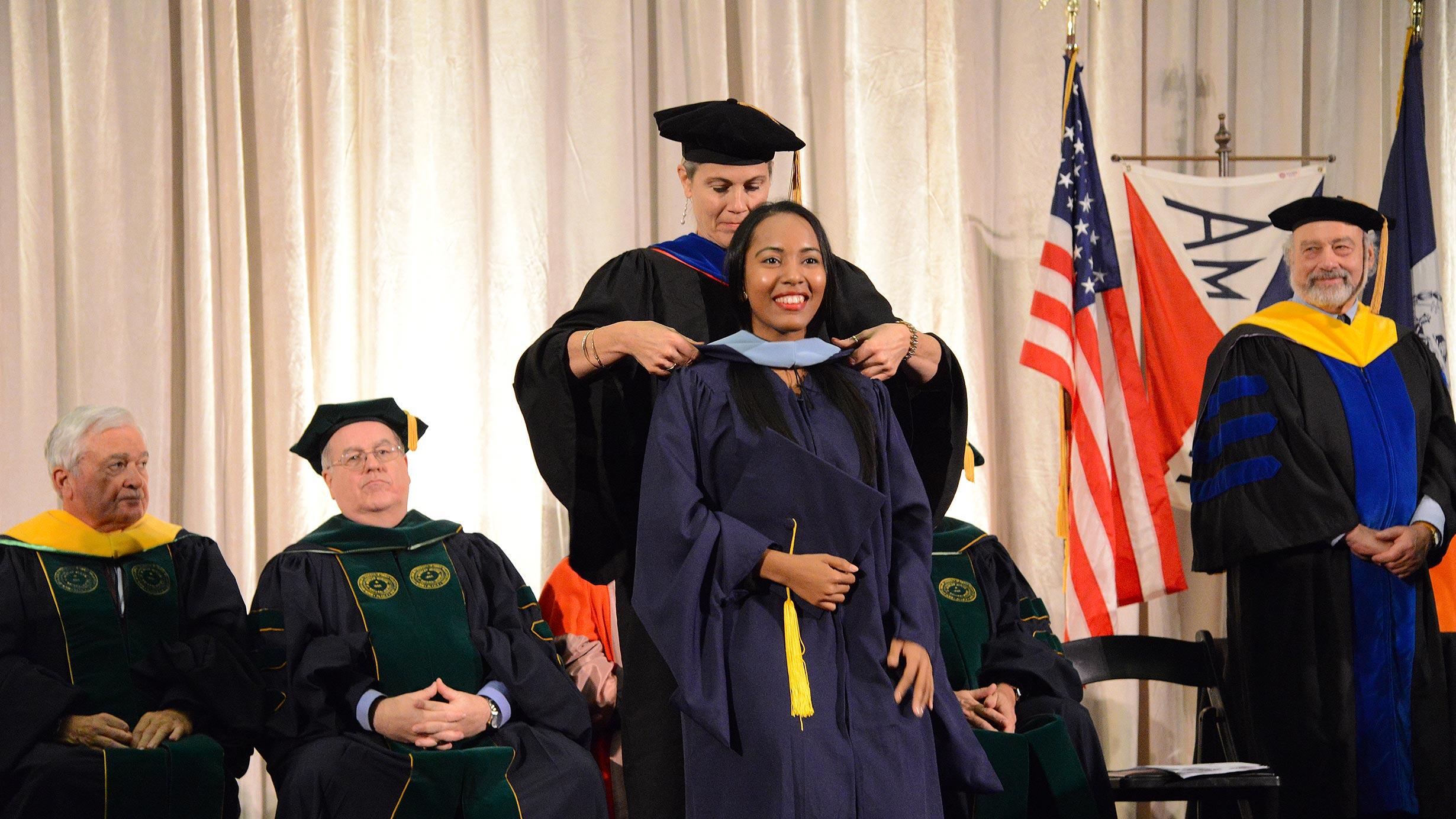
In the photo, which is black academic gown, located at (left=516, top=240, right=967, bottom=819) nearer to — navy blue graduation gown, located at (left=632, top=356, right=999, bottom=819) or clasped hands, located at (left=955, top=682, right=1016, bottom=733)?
navy blue graduation gown, located at (left=632, top=356, right=999, bottom=819)

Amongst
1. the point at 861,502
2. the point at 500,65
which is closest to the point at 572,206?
the point at 500,65

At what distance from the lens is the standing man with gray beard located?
13.3ft

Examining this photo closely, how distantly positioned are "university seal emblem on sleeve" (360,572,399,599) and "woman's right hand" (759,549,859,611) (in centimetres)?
194

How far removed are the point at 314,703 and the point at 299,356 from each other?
1.58 metres

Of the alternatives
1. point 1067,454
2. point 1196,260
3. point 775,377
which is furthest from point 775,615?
point 1196,260

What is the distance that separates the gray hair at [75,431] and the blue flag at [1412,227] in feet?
14.5

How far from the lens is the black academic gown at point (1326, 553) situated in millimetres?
4070

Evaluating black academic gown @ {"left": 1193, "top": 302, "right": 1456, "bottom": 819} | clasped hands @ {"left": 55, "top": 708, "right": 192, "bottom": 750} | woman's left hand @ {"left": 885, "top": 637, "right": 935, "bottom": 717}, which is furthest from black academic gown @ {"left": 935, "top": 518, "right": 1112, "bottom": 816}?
clasped hands @ {"left": 55, "top": 708, "right": 192, "bottom": 750}

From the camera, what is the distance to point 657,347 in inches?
88.8

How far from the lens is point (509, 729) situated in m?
3.59

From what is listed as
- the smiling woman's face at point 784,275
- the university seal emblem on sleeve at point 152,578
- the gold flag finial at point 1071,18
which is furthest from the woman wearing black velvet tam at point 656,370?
the gold flag finial at point 1071,18

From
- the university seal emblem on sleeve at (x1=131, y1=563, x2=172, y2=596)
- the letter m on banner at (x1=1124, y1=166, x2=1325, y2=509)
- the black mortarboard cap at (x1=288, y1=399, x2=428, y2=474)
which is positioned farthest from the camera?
the letter m on banner at (x1=1124, y1=166, x2=1325, y2=509)

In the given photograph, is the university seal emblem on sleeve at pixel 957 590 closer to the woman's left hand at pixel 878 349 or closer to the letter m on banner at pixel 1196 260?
the letter m on banner at pixel 1196 260

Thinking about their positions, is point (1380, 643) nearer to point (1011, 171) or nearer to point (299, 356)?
point (1011, 171)
